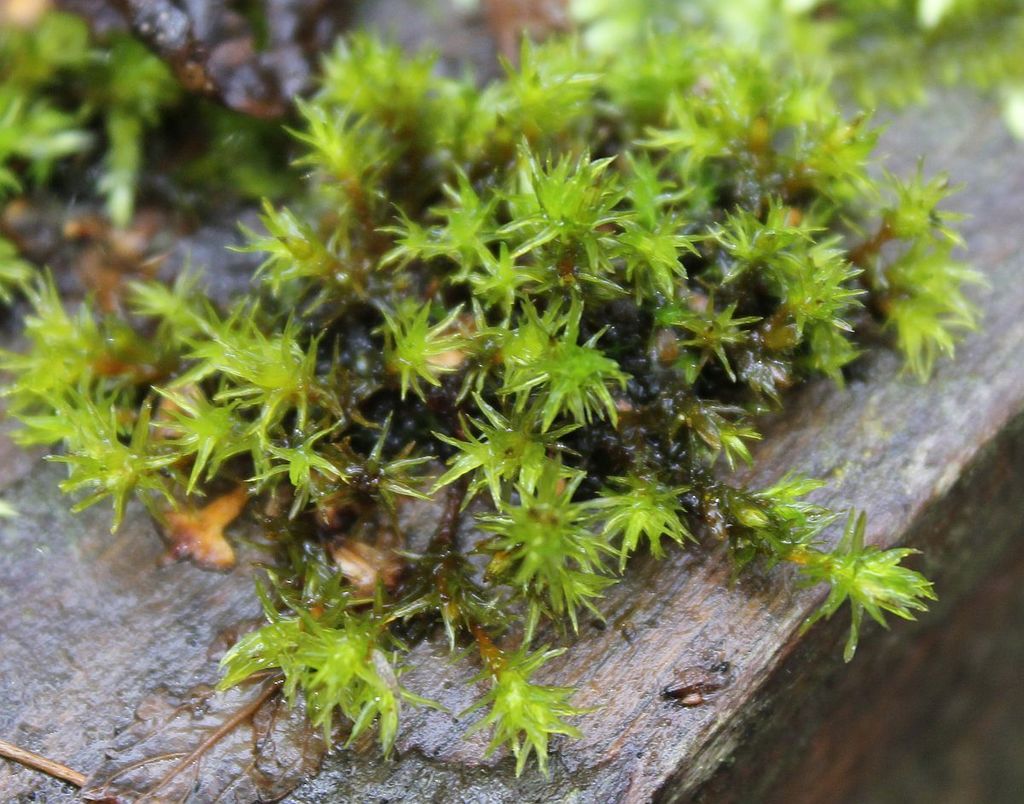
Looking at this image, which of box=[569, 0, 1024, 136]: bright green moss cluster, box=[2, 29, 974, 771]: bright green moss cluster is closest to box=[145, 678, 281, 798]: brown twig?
box=[2, 29, 974, 771]: bright green moss cluster

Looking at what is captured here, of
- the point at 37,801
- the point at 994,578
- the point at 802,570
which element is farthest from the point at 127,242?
the point at 994,578

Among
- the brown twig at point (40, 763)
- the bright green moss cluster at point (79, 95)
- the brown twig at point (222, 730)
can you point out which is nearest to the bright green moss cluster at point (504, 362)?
→ the brown twig at point (222, 730)

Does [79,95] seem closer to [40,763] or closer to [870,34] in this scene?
[40,763]

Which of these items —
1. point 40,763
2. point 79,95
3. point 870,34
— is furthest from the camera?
point 870,34

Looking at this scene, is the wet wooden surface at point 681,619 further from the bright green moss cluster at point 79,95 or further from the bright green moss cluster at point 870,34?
the bright green moss cluster at point 79,95

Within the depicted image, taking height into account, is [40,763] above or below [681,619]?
above

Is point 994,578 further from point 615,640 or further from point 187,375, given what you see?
point 187,375

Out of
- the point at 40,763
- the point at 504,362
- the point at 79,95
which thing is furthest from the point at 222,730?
the point at 79,95
